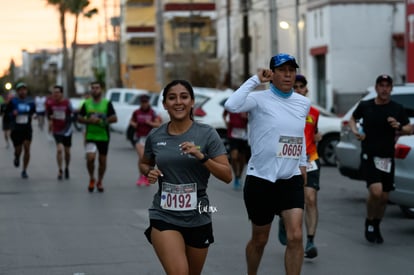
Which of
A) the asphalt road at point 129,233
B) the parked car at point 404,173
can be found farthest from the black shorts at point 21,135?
the parked car at point 404,173

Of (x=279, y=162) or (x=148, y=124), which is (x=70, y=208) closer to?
(x=148, y=124)

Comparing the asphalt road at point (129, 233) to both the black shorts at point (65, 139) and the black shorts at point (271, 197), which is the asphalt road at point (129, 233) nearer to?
the black shorts at point (65, 139)

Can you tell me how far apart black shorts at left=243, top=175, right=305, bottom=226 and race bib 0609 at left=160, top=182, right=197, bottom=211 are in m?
1.49

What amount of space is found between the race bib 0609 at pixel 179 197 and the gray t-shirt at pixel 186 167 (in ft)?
0.08

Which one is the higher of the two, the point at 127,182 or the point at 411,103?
the point at 411,103

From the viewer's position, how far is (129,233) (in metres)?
12.1

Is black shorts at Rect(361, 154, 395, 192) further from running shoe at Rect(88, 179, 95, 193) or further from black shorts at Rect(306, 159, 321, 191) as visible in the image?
running shoe at Rect(88, 179, 95, 193)

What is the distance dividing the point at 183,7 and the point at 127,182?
5466 centimetres

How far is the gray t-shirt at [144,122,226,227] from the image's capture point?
22.2ft

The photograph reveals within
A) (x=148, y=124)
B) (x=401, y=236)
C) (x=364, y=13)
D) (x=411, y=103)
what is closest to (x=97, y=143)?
(x=148, y=124)

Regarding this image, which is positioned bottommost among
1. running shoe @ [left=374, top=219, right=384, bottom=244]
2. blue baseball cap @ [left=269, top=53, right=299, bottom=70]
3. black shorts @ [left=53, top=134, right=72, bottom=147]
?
running shoe @ [left=374, top=219, right=384, bottom=244]

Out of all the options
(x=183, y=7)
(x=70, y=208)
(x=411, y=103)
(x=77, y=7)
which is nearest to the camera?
(x=70, y=208)

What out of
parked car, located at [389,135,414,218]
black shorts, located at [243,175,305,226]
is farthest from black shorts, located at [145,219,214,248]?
parked car, located at [389,135,414,218]

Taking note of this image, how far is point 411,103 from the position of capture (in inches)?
622
